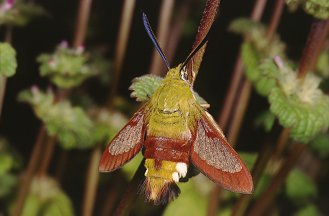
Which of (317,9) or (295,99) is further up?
(317,9)

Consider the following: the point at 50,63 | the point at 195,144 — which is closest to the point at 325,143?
the point at 50,63

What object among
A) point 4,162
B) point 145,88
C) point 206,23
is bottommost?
point 4,162

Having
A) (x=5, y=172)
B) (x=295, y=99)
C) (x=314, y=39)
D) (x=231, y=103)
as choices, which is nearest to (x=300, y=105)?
(x=295, y=99)

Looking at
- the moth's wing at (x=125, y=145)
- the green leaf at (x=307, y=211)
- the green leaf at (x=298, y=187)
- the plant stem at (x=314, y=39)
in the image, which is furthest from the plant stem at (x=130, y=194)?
the green leaf at (x=307, y=211)

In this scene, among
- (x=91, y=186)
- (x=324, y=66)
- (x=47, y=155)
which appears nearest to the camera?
(x=47, y=155)

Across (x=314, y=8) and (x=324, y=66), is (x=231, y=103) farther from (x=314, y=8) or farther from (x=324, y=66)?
(x=314, y=8)

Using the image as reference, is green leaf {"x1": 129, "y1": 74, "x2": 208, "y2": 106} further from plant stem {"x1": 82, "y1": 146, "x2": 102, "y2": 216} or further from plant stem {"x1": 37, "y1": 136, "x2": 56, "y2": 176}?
plant stem {"x1": 82, "y1": 146, "x2": 102, "y2": 216}
